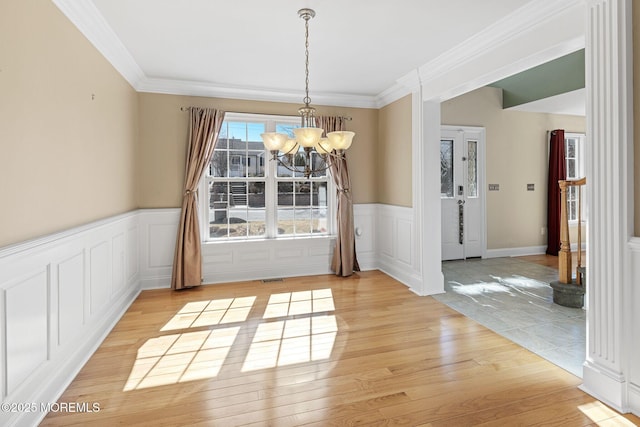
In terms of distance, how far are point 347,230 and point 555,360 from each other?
2943 mm

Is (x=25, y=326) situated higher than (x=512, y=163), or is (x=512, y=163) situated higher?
(x=512, y=163)

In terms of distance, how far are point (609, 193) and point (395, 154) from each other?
2.97m

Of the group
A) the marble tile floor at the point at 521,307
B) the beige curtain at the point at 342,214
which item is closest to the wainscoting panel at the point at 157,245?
the beige curtain at the point at 342,214

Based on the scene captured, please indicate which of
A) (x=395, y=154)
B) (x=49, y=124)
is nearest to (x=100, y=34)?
(x=49, y=124)

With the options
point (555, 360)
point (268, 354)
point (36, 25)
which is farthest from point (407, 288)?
point (36, 25)

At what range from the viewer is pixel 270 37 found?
3109 millimetres

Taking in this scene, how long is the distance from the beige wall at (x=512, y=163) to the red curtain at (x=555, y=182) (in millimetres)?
110

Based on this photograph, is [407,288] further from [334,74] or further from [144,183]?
[144,183]

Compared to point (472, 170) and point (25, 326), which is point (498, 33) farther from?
point (25, 326)

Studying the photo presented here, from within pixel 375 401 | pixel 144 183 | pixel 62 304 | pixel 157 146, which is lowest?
pixel 375 401

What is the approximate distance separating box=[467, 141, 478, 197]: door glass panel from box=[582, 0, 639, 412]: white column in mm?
4111

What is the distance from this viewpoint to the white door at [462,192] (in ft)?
19.6

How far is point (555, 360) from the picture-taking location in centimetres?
253

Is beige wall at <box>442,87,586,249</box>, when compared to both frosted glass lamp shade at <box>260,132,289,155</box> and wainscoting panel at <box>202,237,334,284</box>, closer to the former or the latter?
wainscoting panel at <box>202,237,334,284</box>
